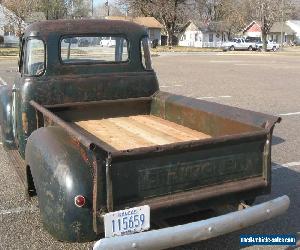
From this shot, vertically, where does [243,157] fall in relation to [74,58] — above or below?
below

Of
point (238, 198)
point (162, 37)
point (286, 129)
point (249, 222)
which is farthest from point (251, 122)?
point (162, 37)

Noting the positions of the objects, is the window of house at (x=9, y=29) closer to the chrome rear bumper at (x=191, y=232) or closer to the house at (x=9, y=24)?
the house at (x=9, y=24)

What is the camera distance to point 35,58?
4.89 metres

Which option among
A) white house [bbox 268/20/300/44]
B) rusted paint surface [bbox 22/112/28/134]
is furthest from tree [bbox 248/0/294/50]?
rusted paint surface [bbox 22/112/28/134]

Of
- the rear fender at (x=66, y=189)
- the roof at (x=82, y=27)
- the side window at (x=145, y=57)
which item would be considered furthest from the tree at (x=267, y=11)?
the rear fender at (x=66, y=189)

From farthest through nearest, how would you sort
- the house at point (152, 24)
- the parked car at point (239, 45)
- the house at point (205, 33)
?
the house at point (205, 33), the house at point (152, 24), the parked car at point (239, 45)

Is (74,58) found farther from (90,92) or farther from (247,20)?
(247,20)

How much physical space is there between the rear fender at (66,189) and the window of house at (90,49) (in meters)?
2.03

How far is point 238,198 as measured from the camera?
354cm

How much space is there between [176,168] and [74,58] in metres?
2.53

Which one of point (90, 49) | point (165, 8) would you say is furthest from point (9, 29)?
point (90, 49)

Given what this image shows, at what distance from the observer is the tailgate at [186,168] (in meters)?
3.05

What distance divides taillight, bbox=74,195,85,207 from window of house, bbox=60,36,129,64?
2.47 metres

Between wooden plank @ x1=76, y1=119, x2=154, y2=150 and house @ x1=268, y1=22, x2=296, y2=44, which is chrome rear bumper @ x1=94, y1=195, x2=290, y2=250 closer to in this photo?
wooden plank @ x1=76, y1=119, x2=154, y2=150
